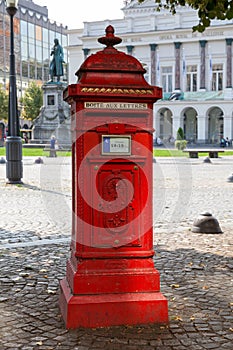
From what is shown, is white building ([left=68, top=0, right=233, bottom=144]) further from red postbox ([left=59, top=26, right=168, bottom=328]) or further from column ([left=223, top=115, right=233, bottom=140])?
red postbox ([left=59, top=26, right=168, bottom=328])

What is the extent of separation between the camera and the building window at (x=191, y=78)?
65.8 m

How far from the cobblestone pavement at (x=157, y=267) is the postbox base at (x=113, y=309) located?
67 millimetres

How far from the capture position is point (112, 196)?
4.11 metres

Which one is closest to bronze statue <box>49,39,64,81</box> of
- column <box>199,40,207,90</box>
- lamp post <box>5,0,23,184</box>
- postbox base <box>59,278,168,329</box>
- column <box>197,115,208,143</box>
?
column <box>197,115,208,143</box>

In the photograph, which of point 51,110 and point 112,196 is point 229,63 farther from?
point 112,196

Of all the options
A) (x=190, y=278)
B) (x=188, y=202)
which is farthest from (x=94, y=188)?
(x=188, y=202)

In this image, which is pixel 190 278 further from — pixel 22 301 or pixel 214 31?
pixel 214 31

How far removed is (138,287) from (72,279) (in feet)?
1.67

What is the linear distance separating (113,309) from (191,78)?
6367cm

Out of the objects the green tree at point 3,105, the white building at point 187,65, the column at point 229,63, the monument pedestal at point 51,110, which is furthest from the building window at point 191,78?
the monument pedestal at point 51,110

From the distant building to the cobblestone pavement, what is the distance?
7042 cm

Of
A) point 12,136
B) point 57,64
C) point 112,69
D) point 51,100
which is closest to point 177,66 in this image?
point 57,64

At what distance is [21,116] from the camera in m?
76.4

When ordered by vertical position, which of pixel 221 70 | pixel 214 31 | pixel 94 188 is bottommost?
pixel 94 188
